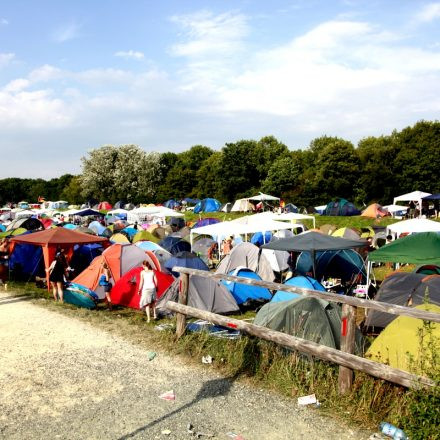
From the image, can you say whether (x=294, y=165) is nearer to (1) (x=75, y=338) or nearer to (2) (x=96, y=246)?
(2) (x=96, y=246)

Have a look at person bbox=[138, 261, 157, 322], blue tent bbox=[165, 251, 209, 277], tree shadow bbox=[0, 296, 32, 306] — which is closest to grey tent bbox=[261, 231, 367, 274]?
blue tent bbox=[165, 251, 209, 277]

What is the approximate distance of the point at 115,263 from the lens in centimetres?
1274

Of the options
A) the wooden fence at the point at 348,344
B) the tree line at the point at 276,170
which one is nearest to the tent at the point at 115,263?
the wooden fence at the point at 348,344

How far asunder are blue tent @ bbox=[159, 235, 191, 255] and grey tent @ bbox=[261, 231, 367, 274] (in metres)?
9.13

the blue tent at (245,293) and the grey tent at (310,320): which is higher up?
the grey tent at (310,320)

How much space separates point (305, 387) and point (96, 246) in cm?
1327

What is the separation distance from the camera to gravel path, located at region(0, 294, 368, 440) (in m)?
4.46

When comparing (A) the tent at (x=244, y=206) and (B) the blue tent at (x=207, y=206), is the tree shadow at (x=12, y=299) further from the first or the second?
(B) the blue tent at (x=207, y=206)

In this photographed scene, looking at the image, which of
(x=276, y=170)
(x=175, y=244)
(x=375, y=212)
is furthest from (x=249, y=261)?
(x=276, y=170)

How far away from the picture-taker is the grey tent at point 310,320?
700 cm

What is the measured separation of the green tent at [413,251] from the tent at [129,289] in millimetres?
5341

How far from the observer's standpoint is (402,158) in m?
44.6

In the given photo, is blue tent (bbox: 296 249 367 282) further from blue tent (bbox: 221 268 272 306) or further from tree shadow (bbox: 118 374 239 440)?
tree shadow (bbox: 118 374 239 440)

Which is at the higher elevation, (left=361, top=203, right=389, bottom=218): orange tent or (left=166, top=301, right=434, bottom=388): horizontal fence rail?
(left=166, top=301, right=434, bottom=388): horizontal fence rail
